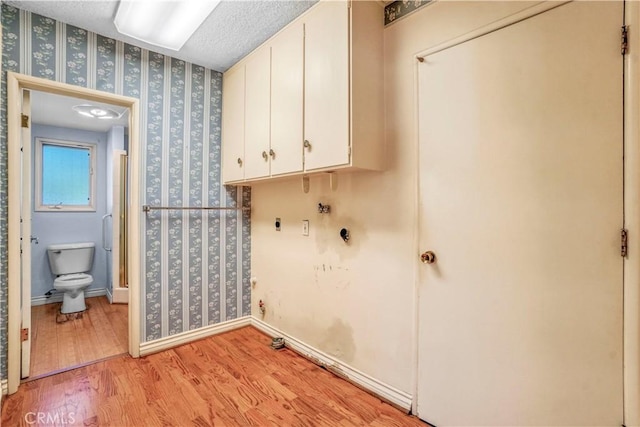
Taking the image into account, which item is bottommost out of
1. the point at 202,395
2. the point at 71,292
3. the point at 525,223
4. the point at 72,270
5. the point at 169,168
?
the point at 202,395

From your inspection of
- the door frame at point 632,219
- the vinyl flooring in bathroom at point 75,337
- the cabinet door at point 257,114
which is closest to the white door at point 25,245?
the vinyl flooring in bathroom at point 75,337

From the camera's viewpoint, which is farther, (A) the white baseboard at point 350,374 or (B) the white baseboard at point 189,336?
(B) the white baseboard at point 189,336

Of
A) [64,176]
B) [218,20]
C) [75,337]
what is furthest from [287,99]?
[64,176]

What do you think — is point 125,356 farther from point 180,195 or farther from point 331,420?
point 331,420

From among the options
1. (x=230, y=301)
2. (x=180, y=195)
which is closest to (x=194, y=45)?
(x=180, y=195)

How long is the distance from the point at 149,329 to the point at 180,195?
44.2 inches

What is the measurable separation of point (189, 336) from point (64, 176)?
3.06 metres

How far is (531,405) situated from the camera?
1259 mm

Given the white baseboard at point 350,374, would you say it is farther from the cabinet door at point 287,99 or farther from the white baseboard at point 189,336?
the cabinet door at point 287,99

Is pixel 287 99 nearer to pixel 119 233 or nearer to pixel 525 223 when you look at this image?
pixel 525 223

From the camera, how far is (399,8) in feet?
5.69

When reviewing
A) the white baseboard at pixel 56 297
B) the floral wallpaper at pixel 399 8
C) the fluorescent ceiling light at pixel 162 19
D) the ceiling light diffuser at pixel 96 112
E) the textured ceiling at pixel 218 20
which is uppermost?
the textured ceiling at pixel 218 20

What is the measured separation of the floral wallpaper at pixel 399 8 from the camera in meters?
1.64

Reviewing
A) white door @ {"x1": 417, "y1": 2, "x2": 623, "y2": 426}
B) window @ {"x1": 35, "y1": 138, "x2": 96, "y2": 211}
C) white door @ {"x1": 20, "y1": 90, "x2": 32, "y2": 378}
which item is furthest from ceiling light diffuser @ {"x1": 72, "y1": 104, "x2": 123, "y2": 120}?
white door @ {"x1": 417, "y1": 2, "x2": 623, "y2": 426}
